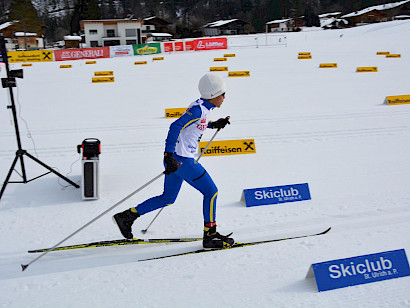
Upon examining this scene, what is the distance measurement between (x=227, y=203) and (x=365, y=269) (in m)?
2.10

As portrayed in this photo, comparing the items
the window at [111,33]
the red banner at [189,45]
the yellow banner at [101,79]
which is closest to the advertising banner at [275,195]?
the yellow banner at [101,79]

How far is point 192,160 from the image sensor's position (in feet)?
11.1

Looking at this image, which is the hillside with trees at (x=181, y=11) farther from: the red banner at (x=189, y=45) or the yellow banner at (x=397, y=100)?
the yellow banner at (x=397, y=100)

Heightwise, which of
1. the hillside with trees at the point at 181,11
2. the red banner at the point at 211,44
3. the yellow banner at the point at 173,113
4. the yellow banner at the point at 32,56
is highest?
the hillside with trees at the point at 181,11

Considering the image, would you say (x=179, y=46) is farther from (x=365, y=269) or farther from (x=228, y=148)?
(x=365, y=269)

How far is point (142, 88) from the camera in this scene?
13.4 metres

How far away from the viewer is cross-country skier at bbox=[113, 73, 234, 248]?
3184 millimetres

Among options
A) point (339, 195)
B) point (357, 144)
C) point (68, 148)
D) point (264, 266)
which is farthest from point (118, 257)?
point (357, 144)

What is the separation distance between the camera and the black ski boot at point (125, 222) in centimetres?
360

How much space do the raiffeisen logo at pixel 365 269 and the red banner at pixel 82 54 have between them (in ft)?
91.6

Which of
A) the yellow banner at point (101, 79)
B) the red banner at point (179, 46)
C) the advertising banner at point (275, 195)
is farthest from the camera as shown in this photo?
the red banner at point (179, 46)

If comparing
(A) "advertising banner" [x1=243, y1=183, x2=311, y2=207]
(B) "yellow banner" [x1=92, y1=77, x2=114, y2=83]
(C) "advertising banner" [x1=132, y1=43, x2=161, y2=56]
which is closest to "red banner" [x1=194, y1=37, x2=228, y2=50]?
(C) "advertising banner" [x1=132, y1=43, x2=161, y2=56]

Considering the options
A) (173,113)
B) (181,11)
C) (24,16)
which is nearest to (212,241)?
(173,113)

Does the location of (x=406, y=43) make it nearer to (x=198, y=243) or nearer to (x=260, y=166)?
(x=260, y=166)
